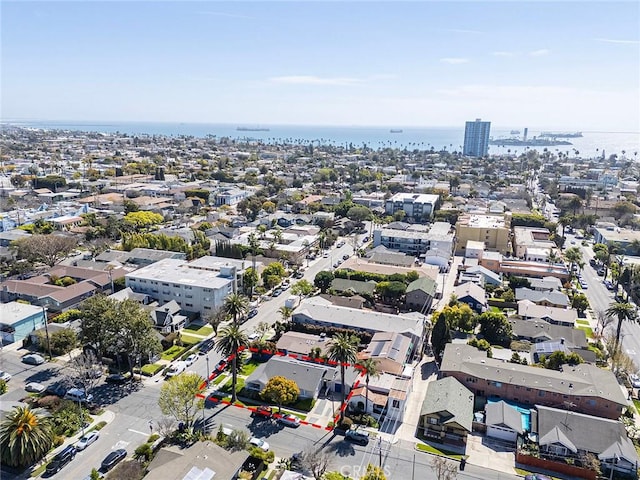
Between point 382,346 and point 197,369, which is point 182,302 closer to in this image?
point 197,369

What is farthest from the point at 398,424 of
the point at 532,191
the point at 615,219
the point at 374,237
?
the point at 532,191

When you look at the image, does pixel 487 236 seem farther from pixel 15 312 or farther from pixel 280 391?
pixel 15 312

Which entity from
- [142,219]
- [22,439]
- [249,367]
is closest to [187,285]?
[249,367]

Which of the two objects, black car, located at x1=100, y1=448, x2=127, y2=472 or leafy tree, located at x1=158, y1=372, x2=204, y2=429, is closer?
black car, located at x1=100, y1=448, x2=127, y2=472

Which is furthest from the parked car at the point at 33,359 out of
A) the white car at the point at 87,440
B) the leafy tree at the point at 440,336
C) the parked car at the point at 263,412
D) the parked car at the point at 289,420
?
the leafy tree at the point at 440,336

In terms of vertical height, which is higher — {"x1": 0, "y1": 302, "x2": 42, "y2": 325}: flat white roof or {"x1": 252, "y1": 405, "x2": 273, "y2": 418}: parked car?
{"x1": 0, "y1": 302, "x2": 42, "y2": 325}: flat white roof

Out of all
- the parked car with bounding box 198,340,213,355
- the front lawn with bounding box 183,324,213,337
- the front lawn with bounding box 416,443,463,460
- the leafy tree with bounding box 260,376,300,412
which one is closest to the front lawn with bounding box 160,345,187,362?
the parked car with bounding box 198,340,213,355

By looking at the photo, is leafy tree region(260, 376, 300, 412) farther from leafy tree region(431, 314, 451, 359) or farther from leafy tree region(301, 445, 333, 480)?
leafy tree region(431, 314, 451, 359)

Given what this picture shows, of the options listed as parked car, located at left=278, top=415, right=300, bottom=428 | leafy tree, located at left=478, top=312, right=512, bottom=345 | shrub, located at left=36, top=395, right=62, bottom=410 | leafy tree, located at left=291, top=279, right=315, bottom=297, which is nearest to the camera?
parked car, located at left=278, top=415, right=300, bottom=428
